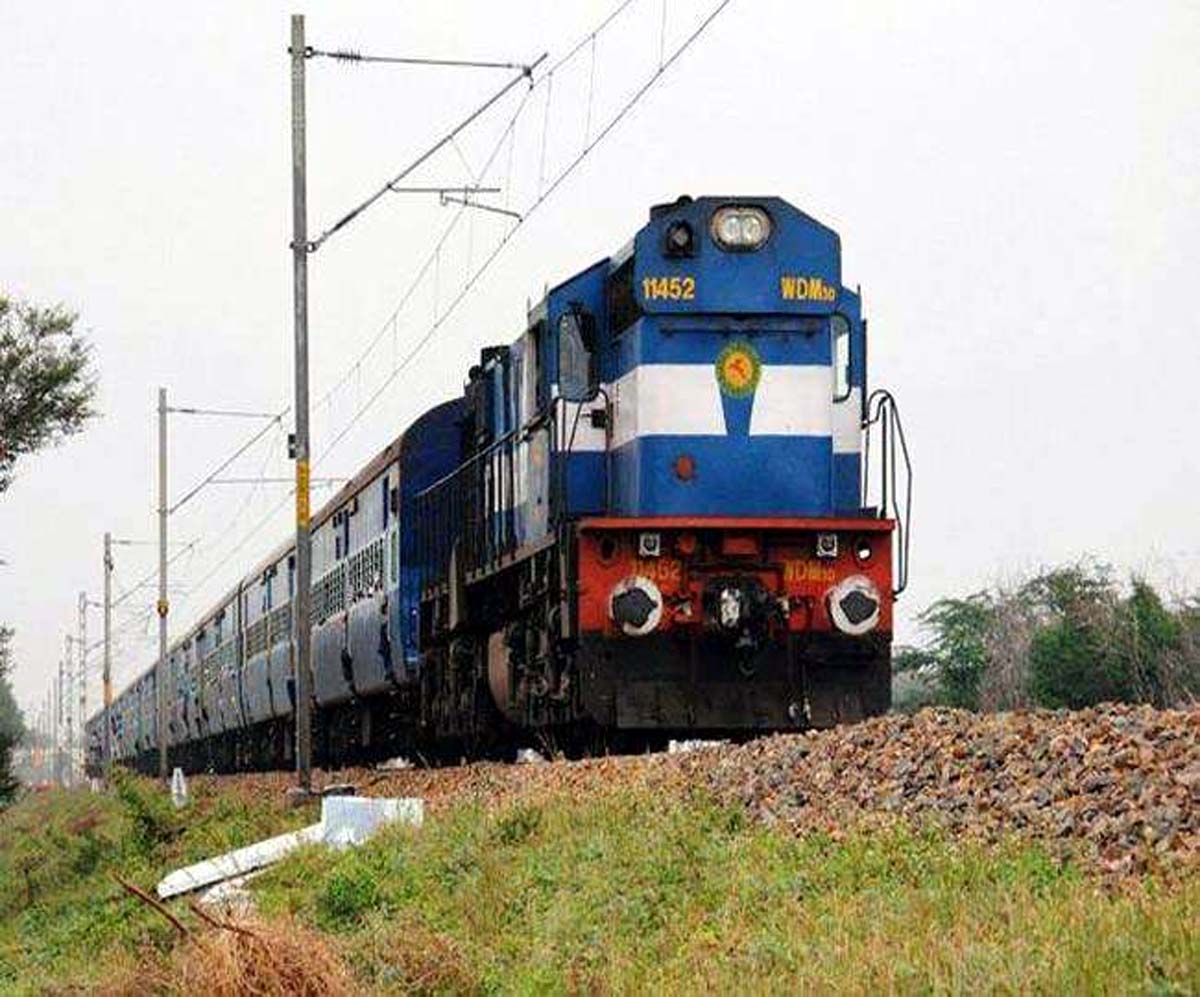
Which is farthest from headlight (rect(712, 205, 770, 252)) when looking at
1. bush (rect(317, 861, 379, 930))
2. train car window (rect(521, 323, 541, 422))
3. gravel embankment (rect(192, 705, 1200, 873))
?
bush (rect(317, 861, 379, 930))

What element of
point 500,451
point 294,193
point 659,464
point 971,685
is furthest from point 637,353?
point 971,685

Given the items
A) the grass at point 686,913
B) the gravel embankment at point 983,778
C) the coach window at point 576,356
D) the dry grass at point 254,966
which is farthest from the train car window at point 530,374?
the dry grass at point 254,966

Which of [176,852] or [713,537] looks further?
[176,852]

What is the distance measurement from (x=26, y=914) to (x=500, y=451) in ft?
23.4

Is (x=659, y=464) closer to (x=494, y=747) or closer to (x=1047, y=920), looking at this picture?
(x=494, y=747)

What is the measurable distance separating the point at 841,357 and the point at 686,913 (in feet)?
27.3

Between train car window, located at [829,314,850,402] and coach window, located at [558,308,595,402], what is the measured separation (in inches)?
75.4

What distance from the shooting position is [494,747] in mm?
22531

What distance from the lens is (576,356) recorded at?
17641mm

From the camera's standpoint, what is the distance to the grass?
283 inches

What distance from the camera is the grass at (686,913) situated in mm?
7176

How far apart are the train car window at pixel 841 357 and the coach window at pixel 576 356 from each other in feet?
6.29

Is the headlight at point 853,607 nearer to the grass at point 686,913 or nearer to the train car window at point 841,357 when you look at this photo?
the train car window at point 841,357

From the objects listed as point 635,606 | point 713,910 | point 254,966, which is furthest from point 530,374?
point 254,966
